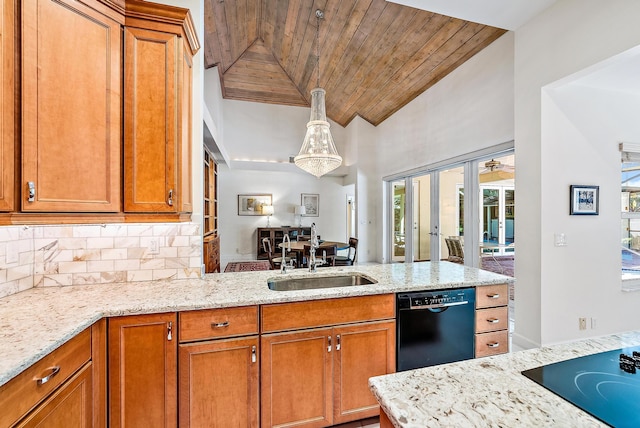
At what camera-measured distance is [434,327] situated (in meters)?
1.88

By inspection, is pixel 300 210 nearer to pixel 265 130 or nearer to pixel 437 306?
pixel 265 130

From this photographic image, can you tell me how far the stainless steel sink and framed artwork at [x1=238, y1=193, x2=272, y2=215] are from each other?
5.99 meters

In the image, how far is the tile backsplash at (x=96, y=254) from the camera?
166cm

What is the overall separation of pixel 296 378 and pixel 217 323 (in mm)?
555

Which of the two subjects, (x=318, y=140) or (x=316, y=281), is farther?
(x=318, y=140)

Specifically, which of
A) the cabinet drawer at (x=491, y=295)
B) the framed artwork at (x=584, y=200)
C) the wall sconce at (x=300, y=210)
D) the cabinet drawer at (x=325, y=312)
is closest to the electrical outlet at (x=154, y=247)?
the cabinet drawer at (x=325, y=312)

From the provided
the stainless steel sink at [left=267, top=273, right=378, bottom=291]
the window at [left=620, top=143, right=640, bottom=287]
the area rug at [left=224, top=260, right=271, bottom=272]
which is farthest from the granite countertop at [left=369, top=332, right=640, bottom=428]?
the area rug at [left=224, top=260, right=271, bottom=272]

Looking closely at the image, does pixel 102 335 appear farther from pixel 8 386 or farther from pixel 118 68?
pixel 118 68

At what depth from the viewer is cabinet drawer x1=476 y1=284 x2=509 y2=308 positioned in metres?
2.01

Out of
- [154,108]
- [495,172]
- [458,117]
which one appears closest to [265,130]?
[458,117]

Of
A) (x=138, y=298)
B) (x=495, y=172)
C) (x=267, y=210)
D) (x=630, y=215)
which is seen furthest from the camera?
(x=267, y=210)

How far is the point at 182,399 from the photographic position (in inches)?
58.4

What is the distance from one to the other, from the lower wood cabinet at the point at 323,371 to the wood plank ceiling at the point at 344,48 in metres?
4.00

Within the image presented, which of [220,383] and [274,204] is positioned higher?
[274,204]
